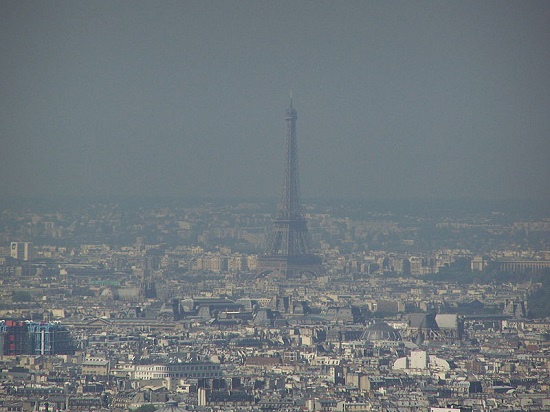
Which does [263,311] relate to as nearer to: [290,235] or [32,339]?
[32,339]

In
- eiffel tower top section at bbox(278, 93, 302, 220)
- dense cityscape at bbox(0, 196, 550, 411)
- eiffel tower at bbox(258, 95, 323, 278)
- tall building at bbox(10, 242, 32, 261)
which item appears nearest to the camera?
dense cityscape at bbox(0, 196, 550, 411)

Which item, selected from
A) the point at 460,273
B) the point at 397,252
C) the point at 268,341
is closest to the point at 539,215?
the point at 460,273

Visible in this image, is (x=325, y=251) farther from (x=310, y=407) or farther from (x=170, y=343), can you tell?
(x=310, y=407)

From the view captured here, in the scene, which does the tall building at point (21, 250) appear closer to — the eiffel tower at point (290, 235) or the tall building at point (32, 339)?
the eiffel tower at point (290, 235)

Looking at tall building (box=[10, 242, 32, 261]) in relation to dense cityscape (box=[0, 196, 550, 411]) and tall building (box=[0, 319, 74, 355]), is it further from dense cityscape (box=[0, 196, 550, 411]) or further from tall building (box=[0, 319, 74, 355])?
tall building (box=[0, 319, 74, 355])

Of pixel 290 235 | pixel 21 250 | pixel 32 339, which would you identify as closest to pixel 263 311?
pixel 32 339

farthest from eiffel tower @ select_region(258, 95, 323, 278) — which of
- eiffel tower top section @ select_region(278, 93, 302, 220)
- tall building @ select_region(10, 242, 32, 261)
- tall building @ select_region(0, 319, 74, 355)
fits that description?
tall building @ select_region(0, 319, 74, 355)

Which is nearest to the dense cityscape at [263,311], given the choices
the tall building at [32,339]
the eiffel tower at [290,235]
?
the tall building at [32,339]
